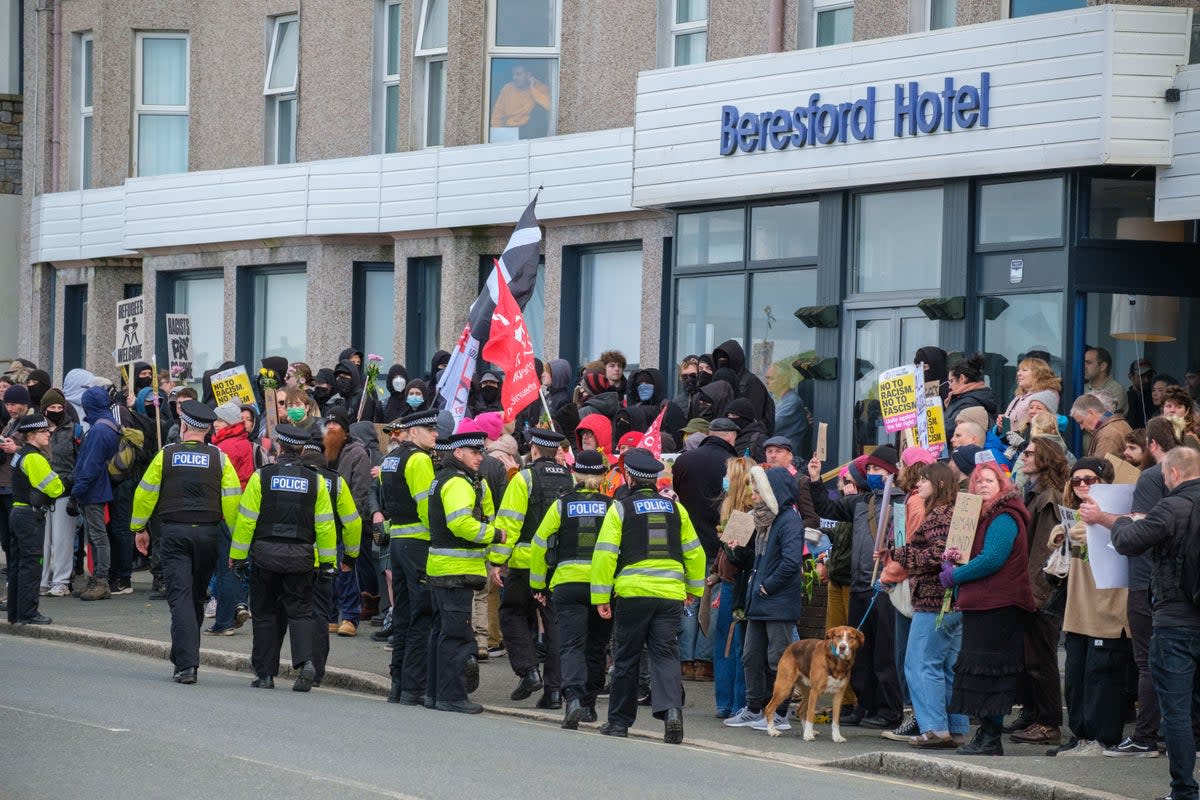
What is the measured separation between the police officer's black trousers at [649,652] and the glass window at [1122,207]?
6690 millimetres

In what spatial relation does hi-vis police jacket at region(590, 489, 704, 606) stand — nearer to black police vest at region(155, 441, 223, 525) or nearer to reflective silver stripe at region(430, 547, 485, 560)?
reflective silver stripe at region(430, 547, 485, 560)

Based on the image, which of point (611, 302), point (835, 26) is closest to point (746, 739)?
point (835, 26)

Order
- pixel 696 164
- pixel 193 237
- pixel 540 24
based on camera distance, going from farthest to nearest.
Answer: pixel 193 237 → pixel 540 24 → pixel 696 164

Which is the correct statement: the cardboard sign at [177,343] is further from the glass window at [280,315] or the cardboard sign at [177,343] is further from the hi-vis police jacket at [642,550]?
the hi-vis police jacket at [642,550]

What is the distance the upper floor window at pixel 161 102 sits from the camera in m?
32.0

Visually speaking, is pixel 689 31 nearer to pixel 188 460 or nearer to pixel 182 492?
pixel 188 460

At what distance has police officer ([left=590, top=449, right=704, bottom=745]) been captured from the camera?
13758 millimetres

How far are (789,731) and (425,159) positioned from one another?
1382cm

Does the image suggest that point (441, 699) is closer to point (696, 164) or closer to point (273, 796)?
point (273, 796)

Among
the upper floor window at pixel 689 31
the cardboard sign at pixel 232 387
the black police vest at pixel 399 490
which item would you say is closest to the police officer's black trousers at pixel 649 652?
the black police vest at pixel 399 490

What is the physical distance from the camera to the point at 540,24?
2622cm

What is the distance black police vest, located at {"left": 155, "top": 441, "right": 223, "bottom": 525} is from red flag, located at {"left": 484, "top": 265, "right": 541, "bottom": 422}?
2784 millimetres

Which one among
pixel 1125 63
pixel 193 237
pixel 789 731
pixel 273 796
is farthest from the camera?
pixel 193 237

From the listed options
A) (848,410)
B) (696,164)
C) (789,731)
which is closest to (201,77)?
(696,164)
